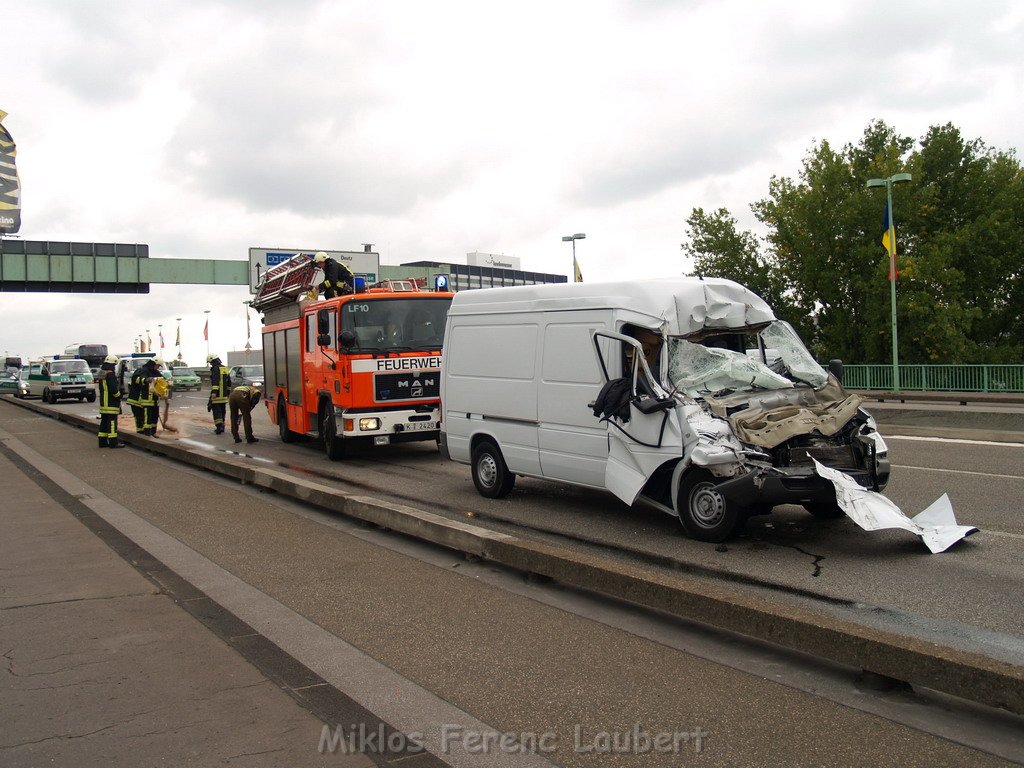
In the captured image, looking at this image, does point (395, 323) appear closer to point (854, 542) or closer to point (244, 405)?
point (244, 405)

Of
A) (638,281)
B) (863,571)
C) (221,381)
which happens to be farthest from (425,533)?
(221,381)

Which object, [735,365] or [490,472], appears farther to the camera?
[490,472]

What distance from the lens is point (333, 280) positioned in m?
15.4

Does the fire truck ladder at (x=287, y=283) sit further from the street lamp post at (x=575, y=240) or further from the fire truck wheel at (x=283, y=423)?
the street lamp post at (x=575, y=240)

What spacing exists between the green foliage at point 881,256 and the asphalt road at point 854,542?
22.3 metres

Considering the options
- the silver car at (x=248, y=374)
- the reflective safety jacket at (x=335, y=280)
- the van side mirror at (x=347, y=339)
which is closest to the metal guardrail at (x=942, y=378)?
the reflective safety jacket at (x=335, y=280)

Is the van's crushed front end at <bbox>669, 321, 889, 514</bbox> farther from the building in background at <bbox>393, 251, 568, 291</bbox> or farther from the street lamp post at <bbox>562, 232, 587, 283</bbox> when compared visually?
the building in background at <bbox>393, 251, 568, 291</bbox>

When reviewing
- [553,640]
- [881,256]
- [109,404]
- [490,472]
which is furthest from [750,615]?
[881,256]

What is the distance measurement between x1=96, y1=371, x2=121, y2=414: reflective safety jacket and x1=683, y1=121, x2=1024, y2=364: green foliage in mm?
25832

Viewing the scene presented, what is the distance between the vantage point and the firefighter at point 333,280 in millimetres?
15336

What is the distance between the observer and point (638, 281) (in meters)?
8.30

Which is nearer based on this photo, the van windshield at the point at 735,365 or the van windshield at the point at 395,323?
the van windshield at the point at 735,365

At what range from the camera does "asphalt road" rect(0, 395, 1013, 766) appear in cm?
390

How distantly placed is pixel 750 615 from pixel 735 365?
11.2 feet
